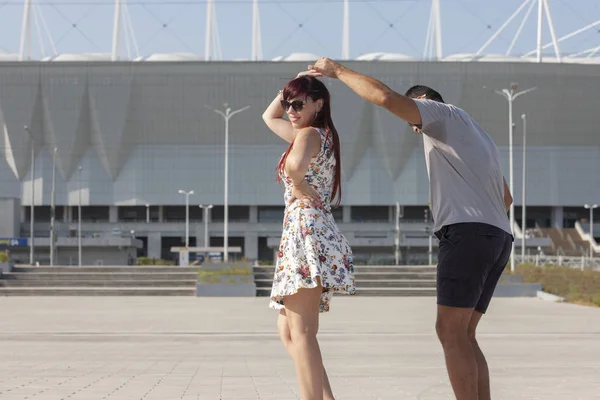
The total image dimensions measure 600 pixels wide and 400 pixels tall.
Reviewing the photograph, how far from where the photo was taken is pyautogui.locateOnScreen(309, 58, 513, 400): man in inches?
211

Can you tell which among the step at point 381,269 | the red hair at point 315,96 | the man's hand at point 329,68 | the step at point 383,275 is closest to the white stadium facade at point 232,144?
the step at point 381,269

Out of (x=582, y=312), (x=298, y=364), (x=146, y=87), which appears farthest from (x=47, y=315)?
(x=146, y=87)

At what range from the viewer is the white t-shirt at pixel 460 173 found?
546 centimetres

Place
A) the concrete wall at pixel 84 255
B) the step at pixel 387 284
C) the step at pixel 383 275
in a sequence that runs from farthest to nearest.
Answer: the concrete wall at pixel 84 255 < the step at pixel 383 275 < the step at pixel 387 284

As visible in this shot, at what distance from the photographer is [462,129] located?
5508 mm

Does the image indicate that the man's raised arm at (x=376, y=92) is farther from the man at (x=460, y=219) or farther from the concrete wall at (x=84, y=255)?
the concrete wall at (x=84, y=255)

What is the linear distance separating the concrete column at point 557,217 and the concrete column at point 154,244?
38.7m

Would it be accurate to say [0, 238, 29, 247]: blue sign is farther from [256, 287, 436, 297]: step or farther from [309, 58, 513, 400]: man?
[309, 58, 513, 400]: man

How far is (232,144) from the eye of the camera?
318ft

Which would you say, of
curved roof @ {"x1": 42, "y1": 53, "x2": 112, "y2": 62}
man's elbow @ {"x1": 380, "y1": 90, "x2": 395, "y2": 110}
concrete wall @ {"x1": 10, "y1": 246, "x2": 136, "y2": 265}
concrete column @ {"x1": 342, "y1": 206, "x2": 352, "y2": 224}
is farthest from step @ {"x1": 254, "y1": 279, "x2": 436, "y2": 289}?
curved roof @ {"x1": 42, "y1": 53, "x2": 112, "y2": 62}

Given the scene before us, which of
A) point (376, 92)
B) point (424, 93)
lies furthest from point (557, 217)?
point (376, 92)

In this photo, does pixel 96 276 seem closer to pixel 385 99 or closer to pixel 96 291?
pixel 96 291

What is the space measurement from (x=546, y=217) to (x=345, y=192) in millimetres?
21423

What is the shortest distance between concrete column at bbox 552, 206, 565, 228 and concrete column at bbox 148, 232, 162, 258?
38.7 m
